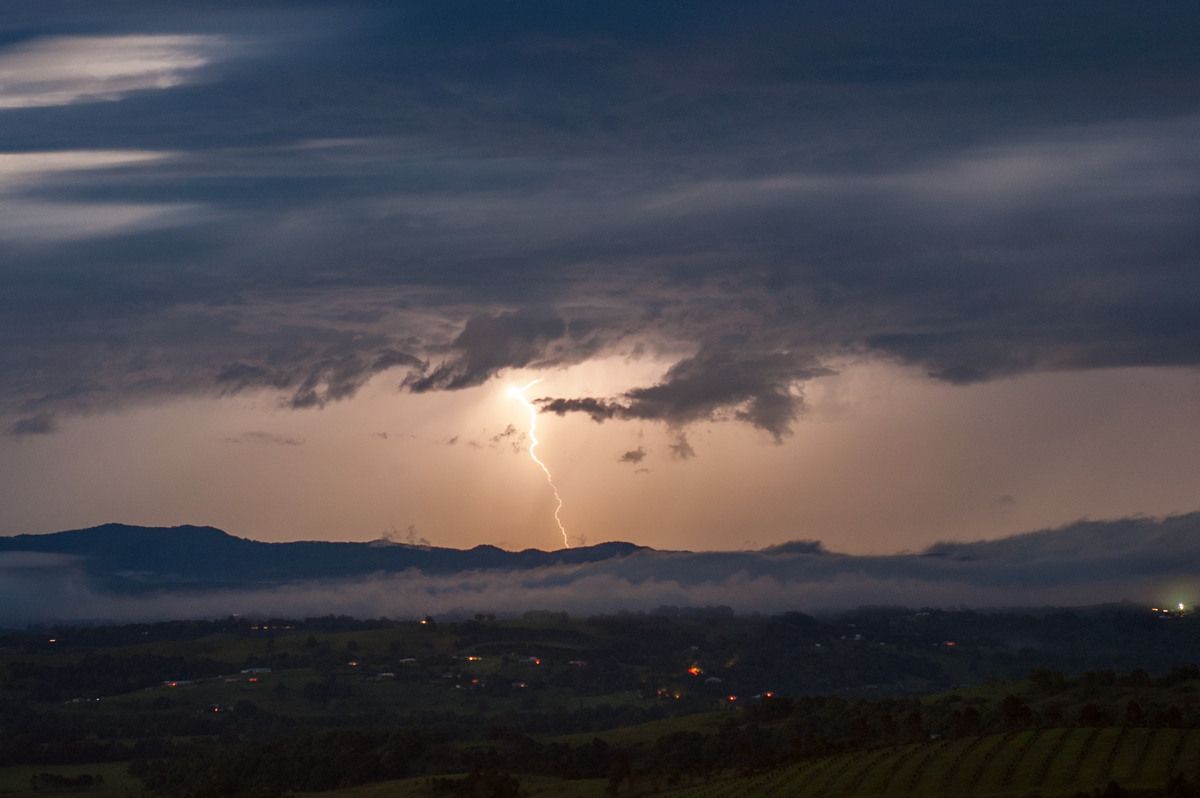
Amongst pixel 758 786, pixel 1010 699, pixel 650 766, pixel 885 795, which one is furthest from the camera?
pixel 650 766

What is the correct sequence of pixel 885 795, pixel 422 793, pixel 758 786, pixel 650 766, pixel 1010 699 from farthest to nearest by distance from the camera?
pixel 650 766, pixel 422 793, pixel 1010 699, pixel 758 786, pixel 885 795

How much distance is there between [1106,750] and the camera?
12575 cm

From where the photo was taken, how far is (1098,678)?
18538 cm

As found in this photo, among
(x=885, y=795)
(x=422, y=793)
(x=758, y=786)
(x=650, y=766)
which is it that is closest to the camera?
(x=885, y=795)

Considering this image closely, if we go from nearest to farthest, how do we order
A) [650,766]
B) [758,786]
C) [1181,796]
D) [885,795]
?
1. [1181,796]
2. [885,795]
3. [758,786]
4. [650,766]

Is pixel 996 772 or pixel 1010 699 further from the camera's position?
pixel 1010 699

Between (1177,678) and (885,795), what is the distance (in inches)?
3133

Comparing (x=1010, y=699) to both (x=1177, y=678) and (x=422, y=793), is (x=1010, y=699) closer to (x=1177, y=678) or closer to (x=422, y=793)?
(x=1177, y=678)

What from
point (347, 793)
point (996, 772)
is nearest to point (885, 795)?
point (996, 772)

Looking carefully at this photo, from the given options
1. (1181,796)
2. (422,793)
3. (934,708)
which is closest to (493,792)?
(422,793)

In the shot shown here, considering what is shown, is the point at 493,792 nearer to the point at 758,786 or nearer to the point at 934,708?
the point at 758,786

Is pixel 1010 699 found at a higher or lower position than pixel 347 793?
higher

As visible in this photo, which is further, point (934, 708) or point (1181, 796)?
point (934, 708)

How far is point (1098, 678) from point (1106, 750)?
2491 inches
